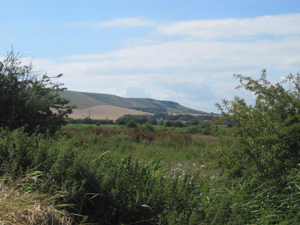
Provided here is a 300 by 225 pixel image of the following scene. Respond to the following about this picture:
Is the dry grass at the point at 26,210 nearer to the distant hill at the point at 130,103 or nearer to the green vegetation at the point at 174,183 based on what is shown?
the green vegetation at the point at 174,183

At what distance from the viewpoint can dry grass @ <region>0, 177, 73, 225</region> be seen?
3727 mm

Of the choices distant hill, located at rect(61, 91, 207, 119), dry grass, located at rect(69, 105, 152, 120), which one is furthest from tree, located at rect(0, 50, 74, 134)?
distant hill, located at rect(61, 91, 207, 119)

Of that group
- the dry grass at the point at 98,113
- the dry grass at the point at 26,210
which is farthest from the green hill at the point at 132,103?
the dry grass at the point at 26,210

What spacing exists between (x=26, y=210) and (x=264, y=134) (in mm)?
3622

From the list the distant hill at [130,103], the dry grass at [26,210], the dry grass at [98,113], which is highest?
the distant hill at [130,103]

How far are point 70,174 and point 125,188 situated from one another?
815 mm

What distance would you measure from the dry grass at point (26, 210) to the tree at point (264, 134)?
2.82 m

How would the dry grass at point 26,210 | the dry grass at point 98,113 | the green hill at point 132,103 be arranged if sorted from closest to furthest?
the dry grass at point 26,210 → the dry grass at point 98,113 → the green hill at point 132,103

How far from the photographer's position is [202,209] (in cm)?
445

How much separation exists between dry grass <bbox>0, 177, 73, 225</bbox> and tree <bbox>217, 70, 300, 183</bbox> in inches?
111

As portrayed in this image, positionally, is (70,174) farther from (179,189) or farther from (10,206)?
(179,189)

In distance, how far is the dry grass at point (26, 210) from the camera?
12.2ft

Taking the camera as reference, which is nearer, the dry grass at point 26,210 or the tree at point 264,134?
the dry grass at point 26,210

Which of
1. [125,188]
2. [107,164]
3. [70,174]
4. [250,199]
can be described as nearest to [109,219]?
[125,188]
